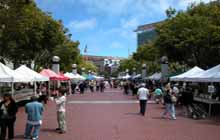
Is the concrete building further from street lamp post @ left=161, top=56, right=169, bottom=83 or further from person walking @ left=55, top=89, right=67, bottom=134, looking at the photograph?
person walking @ left=55, top=89, right=67, bottom=134

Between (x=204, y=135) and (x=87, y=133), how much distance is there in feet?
12.9

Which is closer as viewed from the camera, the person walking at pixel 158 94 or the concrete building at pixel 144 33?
the person walking at pixel 158 94

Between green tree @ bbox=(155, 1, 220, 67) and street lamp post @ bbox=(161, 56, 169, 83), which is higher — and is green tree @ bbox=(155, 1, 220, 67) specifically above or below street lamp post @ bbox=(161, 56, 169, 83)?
above

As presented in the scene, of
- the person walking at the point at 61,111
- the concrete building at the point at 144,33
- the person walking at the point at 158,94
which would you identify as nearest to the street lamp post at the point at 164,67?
the person walking at the point at 158,94

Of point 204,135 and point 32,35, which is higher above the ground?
point 32,35

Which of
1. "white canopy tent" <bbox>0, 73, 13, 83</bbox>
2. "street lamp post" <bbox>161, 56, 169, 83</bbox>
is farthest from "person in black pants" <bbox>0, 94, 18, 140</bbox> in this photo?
"street lamp post" <bbox>161, 56, 169, 83</bbox>

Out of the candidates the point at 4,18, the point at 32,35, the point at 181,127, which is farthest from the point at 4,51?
the point at 181,127

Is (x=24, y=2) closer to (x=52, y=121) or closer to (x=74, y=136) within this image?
(x=52, y=121)

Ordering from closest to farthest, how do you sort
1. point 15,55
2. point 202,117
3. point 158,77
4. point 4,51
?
point 202,117, point 4,51, point 15,55, point 158,77

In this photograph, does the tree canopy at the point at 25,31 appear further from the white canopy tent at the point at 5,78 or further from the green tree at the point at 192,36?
the green tree at the point at 192,36

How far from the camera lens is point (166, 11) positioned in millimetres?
44469

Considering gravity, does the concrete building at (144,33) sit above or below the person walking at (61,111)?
above

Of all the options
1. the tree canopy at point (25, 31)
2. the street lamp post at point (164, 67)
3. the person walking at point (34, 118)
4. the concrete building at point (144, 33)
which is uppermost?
the concrete building at point (144, 33)

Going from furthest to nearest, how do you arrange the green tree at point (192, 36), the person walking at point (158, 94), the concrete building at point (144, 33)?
the concrete building at point (144, 33)
the green tree at point (192, 36)
the person walking at point (158, 94)
